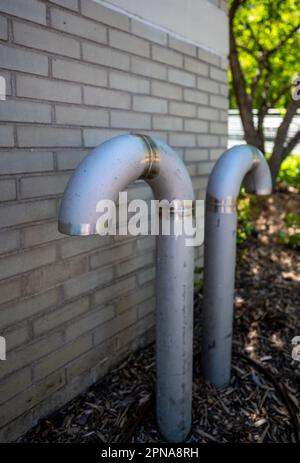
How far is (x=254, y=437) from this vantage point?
7.25ft

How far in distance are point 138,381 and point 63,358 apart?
545 millimetres

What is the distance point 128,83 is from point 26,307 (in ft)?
4.76

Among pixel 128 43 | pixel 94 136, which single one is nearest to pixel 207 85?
pixel 128 43

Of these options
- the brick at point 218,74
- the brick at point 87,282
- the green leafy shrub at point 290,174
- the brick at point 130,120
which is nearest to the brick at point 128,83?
the brick at point 130,120

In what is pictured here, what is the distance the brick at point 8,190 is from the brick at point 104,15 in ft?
3.31

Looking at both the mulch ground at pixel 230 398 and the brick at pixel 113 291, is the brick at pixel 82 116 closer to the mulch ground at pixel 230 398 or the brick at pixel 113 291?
the brick at pixel 113 291

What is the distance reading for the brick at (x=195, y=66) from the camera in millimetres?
3115

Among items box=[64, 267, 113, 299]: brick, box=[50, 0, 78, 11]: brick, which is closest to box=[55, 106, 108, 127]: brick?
box=[50, 0, 78, 11]: brick

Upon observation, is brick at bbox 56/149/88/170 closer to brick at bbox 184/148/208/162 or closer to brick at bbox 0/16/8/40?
brick at bbox 0/16/8/40

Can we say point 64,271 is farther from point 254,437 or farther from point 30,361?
point 254,437

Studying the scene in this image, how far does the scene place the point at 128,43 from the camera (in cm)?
251

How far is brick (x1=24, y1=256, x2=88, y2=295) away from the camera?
2.06m

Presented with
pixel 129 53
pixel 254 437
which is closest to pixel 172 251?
pixel 254 437

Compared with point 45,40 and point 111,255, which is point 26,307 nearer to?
point 111,255
